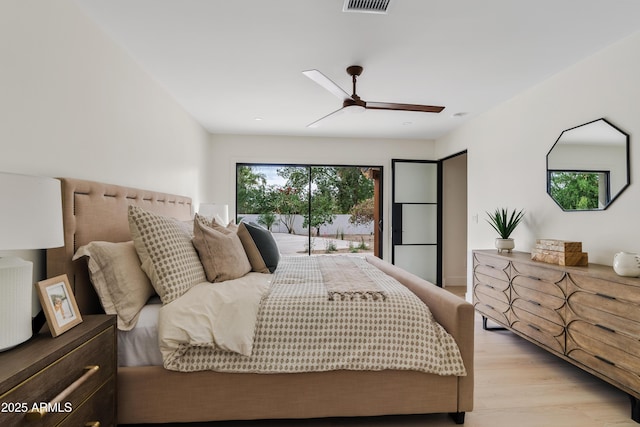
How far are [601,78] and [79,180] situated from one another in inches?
144

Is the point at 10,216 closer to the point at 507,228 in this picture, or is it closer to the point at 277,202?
the point at 507,228

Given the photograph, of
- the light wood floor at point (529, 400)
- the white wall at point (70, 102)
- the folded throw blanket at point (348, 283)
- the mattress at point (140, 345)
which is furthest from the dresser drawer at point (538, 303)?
the white wall at point (70, 102)

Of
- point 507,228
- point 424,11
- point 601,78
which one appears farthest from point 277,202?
point 601,78

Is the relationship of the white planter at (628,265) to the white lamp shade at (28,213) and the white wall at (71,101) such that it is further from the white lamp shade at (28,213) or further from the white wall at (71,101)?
the white wall at (71,101)

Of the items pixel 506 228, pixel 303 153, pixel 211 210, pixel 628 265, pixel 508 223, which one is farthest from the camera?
pixel 303 153

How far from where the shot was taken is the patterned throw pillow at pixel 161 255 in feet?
5.65

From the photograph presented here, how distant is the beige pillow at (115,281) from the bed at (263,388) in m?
0.14

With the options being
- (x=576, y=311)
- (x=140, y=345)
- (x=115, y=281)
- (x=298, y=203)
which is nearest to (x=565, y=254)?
(x=576, y=311)

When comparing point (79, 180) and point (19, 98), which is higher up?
point (19, 98)

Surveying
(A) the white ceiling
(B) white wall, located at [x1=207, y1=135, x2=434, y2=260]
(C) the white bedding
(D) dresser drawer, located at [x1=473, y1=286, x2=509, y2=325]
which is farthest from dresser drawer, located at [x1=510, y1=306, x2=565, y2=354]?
(B) white wall, located at [x1=207, y1=135, x2=434, y2=260]

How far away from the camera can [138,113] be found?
262cm

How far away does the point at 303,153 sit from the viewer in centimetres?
508

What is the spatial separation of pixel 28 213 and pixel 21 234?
71 millimetres

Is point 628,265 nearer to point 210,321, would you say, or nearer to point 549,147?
point 549,147
